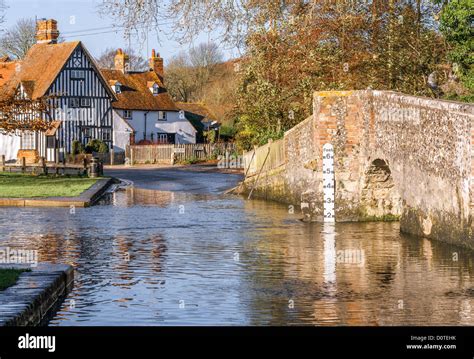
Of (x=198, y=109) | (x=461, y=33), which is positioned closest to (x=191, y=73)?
(x=198, y=109)

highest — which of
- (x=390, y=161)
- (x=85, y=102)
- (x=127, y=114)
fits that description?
(x=85, y=102)

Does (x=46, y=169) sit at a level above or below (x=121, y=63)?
below

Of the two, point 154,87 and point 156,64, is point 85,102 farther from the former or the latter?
point 156,64

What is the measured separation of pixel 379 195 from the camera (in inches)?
968

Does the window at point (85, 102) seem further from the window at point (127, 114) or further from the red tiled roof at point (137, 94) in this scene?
the window at point (127, 114)

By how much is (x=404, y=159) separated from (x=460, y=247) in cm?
365

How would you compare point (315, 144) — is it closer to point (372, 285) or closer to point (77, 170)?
point (372, 285)

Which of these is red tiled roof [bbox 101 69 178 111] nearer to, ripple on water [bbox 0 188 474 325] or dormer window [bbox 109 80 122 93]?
dormer window [bbox 109 80 122 93]

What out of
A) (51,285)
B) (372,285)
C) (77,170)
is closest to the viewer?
(51,285)

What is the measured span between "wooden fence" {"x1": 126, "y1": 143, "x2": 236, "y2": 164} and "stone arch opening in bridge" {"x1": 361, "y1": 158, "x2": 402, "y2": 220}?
45.4 metres

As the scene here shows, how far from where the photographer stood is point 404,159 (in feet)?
70.5

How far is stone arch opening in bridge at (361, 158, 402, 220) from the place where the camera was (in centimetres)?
2432

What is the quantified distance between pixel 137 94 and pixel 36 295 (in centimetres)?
7161
